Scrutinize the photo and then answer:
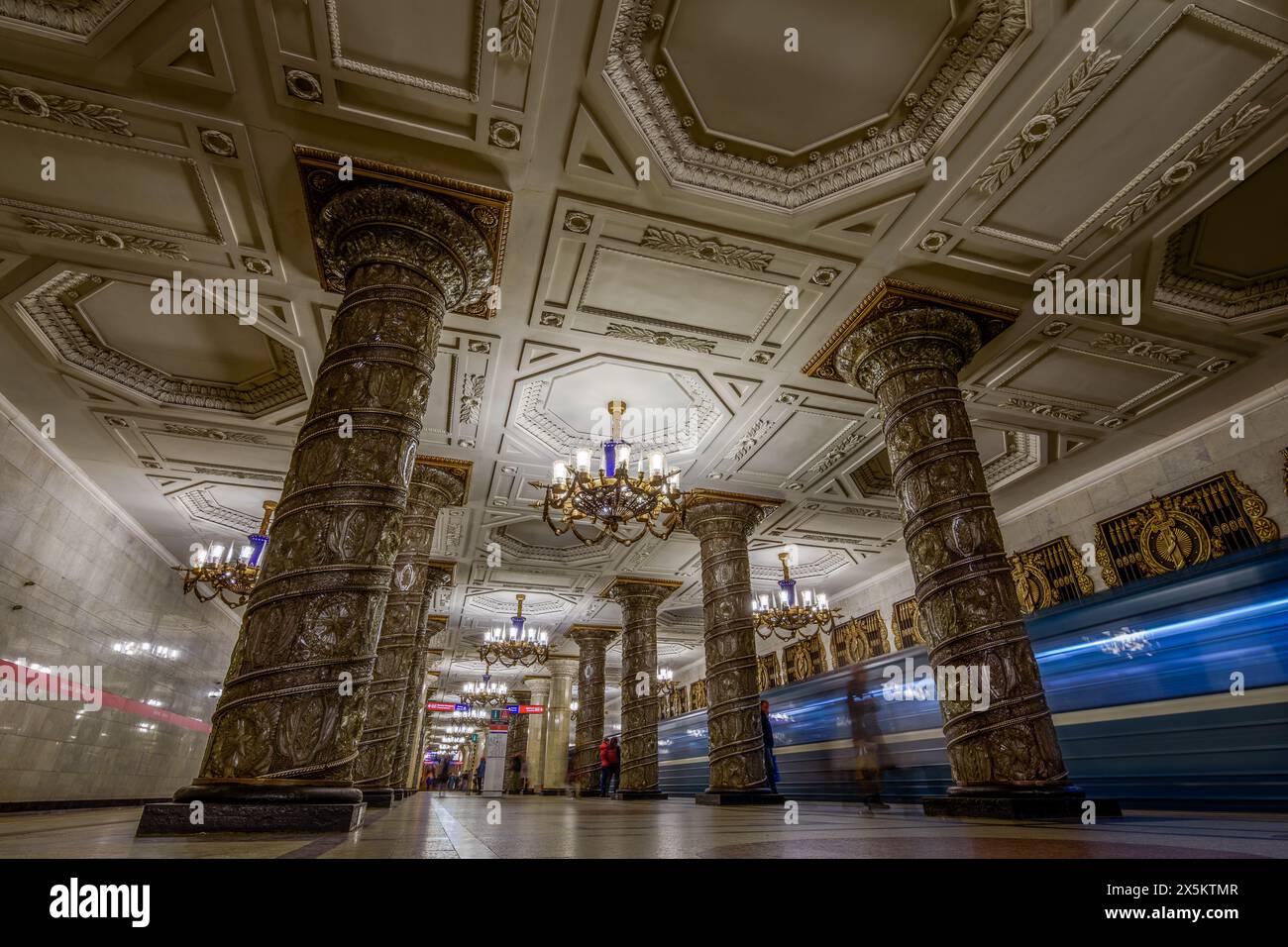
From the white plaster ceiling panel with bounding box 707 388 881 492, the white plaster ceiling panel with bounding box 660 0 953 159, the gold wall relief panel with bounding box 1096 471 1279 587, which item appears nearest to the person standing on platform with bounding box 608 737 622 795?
the white plaster ceiling panel with bounding box 707 388 881 492

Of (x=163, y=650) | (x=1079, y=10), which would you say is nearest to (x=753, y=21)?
(x=1079, y=10)

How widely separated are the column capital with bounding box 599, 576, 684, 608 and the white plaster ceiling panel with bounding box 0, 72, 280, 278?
9247 mm

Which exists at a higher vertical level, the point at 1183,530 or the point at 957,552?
the point at 1183,530

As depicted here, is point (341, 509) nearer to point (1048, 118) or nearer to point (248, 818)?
point (248, 818)

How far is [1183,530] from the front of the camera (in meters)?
8.02

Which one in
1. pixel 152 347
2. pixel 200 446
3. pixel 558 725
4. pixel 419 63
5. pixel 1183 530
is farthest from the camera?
pixel 558 725

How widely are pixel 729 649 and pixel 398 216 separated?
6648 mm

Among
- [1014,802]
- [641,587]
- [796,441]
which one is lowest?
[1014,802]

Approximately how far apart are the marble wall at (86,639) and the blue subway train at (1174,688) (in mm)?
12455

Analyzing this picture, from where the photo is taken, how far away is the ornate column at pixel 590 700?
15227mm

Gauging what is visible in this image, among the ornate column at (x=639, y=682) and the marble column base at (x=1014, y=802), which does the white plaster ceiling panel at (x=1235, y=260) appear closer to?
the marble column base at (x=1014, y=802)

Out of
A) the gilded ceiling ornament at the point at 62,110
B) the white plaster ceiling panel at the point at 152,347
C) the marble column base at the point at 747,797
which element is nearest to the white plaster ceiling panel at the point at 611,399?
the white plaster ceiling panel at the point at 152,347

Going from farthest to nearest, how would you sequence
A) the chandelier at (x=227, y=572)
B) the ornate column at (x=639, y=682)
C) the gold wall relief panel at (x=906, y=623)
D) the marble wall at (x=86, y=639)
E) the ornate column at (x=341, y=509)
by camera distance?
the gold wall relief panel at (x=906, y=623), the ornate column at (x=639, y=682), the chandelier at (x=227, y=572), the marble wall at (x=86, y=639), the ornate column at (x=341, y=509)

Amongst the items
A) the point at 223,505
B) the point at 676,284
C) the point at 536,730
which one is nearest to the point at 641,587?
the point at 223,505
